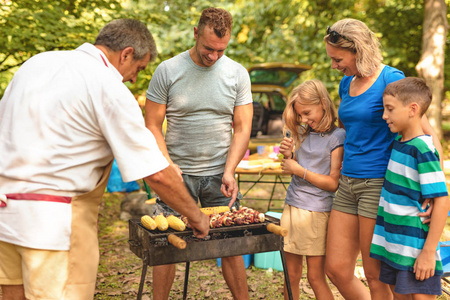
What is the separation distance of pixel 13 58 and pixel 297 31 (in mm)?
8204

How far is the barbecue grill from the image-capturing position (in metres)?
2.25

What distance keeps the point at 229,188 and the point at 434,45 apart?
8788 mm

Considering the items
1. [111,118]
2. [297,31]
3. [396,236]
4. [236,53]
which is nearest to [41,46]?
[111,118]

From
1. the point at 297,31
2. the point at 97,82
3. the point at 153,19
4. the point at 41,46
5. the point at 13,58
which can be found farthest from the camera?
the point at 297,31

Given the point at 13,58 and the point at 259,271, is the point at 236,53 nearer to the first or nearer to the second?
the point at 13,58

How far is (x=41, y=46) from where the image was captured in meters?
5.44

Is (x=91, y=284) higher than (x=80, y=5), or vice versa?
(x=80, y=5)

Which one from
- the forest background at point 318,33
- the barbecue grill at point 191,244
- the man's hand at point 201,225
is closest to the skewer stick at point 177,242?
the barbecue grill at point 191,244

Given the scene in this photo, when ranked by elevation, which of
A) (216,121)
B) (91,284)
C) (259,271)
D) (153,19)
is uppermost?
(153,19)

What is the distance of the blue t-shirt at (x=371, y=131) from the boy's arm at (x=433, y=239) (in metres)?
0.38

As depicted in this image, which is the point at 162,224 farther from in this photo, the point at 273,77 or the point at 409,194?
the point at 273,77

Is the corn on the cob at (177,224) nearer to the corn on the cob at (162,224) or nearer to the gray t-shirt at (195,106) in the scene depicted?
the corn on the cob at (162,224)

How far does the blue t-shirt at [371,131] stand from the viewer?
8.41 ft

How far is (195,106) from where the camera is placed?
9.88ft
